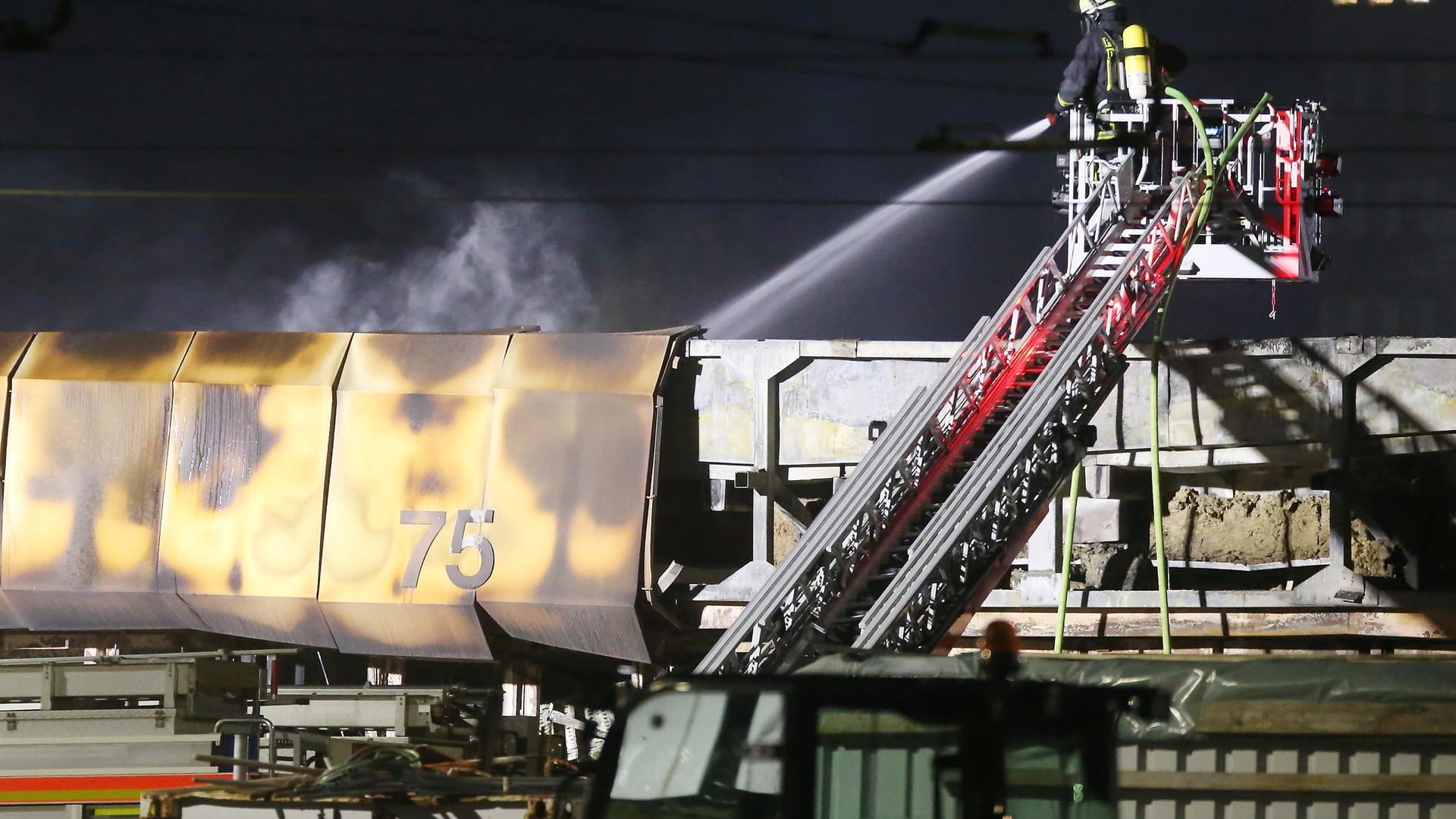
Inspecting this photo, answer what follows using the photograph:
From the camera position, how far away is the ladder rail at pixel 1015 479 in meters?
12.8

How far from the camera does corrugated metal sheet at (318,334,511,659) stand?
52.4 feet

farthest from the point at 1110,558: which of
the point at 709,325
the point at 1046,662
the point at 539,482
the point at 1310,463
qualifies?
the point at 1046,662

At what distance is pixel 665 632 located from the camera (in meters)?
16.0

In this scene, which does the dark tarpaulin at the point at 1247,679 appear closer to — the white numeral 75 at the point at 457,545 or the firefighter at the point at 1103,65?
the firefighter at the point at 1103,65

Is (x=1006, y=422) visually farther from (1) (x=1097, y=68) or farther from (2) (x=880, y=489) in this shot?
(1) (x=1097, y=68)

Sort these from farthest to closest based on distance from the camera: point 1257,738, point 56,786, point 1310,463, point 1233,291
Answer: point 1233,291 → point 1310,463 → point 56,786 → point 1257,738

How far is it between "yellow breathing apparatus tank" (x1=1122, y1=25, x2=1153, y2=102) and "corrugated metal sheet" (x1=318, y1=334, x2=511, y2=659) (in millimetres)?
6840

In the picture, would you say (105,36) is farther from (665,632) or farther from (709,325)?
(665,632)

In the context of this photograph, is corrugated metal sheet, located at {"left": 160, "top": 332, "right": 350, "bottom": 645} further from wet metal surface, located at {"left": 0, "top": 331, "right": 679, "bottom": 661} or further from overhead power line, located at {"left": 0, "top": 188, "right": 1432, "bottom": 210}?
overhead power line, located at {"left": 0, "top": 188, "right": 1432, "bottom": 210}

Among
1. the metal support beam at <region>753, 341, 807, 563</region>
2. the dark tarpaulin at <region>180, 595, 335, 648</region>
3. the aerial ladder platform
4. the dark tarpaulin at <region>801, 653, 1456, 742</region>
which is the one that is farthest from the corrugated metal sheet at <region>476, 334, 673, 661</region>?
the dark tarpaulin at <region>801, 653, 1456, 742</region>

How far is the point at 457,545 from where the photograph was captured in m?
15.9

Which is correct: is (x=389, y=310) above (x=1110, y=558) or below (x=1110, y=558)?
above

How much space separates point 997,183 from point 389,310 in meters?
8.80

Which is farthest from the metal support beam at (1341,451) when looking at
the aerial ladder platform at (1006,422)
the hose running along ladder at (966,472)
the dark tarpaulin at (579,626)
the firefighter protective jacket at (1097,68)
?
the dark tarpaulin at (579,626)
